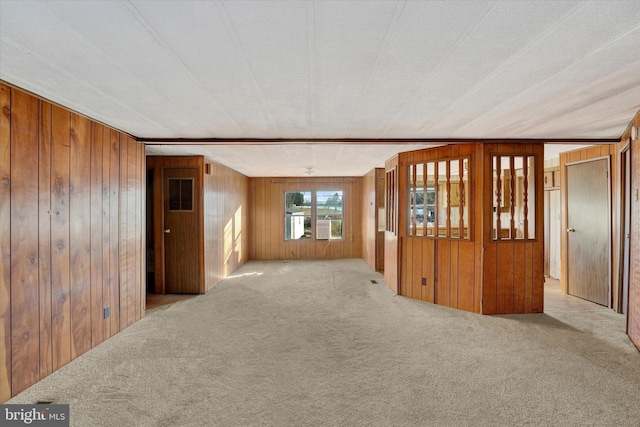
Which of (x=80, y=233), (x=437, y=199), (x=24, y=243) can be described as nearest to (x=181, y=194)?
(x=80, y=233)

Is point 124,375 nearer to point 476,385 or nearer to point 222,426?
point 222,426

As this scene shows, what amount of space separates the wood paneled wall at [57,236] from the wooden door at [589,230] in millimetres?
6218

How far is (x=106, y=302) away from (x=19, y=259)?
43.9 inches

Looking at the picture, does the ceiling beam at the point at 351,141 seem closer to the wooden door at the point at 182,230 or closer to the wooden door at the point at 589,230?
the wooden door at the point at 589,230

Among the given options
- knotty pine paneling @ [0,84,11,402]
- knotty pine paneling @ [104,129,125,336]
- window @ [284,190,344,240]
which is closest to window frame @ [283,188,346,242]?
window @ [284,190,344,240]

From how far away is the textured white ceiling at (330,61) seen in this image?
1343mm

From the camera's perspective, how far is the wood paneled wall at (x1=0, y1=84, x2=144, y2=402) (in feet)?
6.98

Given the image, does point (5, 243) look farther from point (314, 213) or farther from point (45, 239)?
point (314, 213)

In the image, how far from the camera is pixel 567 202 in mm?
4680

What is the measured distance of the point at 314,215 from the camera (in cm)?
821

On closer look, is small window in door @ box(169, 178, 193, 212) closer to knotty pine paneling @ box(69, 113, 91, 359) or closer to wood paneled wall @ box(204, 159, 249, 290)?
wood paneled wall @ box(204, 159, 249, 290)

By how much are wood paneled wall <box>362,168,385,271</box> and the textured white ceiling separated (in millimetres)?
3532

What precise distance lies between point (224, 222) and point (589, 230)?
6124mm

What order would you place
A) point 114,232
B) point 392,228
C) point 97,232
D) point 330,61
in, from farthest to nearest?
point 392,228 < point 114,232 < point 97,232 < point 330,61
